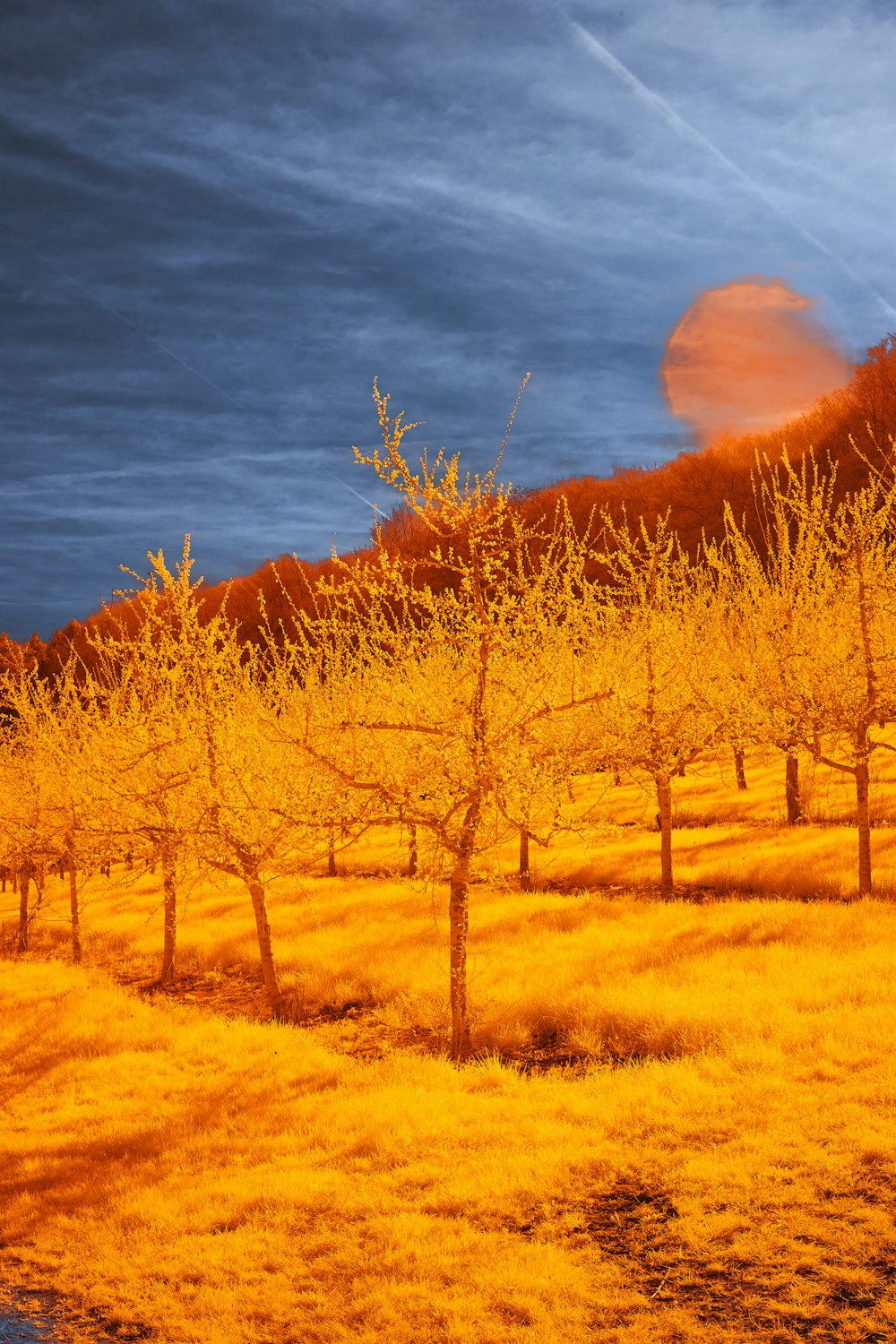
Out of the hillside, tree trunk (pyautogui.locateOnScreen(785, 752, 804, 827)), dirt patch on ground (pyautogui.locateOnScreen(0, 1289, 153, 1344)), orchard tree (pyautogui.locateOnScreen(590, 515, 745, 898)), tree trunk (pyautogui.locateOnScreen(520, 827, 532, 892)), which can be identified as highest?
the hillside

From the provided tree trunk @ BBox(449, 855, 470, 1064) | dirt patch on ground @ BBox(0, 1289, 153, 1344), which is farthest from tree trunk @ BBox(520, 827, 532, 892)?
dirt patch on ground @ BBox(0, 1289, 153, 1344)

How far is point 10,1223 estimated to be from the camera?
8.10m

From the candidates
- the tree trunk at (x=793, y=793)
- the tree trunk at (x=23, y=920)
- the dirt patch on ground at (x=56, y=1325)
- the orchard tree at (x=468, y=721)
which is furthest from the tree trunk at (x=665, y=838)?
the tree trunk at (x=23, y=920)

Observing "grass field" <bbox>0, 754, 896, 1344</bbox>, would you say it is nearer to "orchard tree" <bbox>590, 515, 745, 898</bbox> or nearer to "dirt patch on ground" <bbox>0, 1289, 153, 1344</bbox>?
"dirt patch on ground" <bbox>0, 1289, 153, 1344</bbox>

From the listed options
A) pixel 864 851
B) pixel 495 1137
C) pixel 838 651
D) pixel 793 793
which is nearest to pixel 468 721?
pixel 495 1137

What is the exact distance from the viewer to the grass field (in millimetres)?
6035

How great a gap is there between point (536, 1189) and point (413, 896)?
1269 centimetres

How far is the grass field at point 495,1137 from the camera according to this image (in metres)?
6.04

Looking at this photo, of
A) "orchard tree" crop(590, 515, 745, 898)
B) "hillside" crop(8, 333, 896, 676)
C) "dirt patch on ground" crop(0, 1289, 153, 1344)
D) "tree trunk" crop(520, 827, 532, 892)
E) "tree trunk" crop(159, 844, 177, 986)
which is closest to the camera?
"dirt patch on ground" crop(0, 1289, 153, 1344)

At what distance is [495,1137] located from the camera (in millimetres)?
8406

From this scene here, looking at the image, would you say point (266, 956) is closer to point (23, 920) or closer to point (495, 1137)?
point (495, 1137)

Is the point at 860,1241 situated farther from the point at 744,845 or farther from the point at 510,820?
the point at 744,845

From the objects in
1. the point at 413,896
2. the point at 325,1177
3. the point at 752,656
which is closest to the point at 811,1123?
the point at 325,1177

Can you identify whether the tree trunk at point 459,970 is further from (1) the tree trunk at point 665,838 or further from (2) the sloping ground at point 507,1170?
(1) the tree trunk at point 665,838
